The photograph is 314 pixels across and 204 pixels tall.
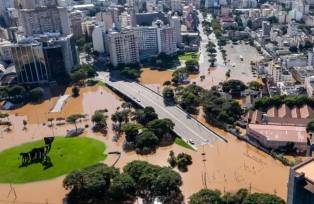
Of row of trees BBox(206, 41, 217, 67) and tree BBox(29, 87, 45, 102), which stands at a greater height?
row of trees BBox(206, 41, 217, 67)

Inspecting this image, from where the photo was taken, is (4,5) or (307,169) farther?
(4,5)

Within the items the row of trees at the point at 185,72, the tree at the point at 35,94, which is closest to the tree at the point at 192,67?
the row of trees at the point at 185,72

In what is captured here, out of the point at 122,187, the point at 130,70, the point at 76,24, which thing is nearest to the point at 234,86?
the point at 130,70

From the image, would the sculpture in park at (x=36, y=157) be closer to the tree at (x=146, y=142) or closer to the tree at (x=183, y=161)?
the tree at (x=146, y=142)

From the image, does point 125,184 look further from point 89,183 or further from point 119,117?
point 119,117

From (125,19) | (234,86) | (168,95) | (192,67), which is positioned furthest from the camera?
(125,19)

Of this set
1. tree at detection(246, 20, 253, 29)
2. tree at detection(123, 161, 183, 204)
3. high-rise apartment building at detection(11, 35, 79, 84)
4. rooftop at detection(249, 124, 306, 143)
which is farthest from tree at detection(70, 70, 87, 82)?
tree at detection(246, 20, 253, 29)

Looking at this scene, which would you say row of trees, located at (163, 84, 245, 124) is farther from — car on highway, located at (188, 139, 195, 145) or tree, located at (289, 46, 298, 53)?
tree, located at (289, 46, 298, 53)
